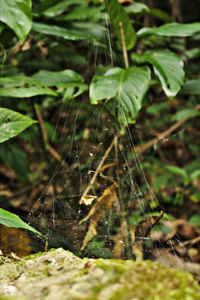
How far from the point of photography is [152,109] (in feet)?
10.6

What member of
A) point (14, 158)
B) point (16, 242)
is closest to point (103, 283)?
point (16, 242)

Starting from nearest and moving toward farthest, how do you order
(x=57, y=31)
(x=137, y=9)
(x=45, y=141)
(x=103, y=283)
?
1. (x=103, y=283)
2. (x=57, y=31)
3. (x=137, y=9)
4. (x=45, y=141)

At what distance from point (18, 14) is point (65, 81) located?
47cm

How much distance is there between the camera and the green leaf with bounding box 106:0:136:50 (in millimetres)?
1676

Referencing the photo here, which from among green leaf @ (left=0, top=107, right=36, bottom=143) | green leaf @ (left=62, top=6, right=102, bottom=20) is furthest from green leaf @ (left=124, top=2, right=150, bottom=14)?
green leaf @ (left=0, top=107, right=36, bottom=143)

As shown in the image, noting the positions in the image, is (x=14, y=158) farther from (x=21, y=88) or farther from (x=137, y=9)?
(x=137, y=9)

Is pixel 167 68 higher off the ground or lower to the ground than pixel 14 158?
higher

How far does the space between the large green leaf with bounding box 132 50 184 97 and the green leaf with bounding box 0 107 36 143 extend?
0.70 metres

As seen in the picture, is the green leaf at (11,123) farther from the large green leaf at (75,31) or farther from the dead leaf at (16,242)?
the large green leaf at (75,31)

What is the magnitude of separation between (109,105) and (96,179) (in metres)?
0.40

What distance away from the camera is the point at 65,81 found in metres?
1.73

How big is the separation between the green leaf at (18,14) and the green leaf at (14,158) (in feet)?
2.80

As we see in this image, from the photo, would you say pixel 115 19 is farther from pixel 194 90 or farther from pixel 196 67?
pixel 196 67

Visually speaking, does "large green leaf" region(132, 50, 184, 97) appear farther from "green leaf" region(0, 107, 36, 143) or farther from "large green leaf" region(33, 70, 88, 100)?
"green leaf" region(0, 107, 36, 143)
